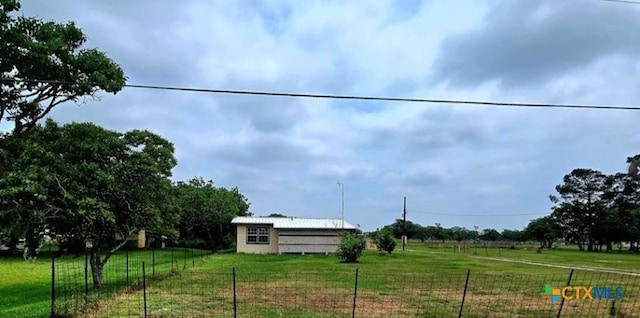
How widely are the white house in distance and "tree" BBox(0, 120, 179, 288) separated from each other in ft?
59.6

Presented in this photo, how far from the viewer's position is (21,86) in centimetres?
1348

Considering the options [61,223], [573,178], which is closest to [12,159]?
[61,223]

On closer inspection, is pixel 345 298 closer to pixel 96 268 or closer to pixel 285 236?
pixel 96 268

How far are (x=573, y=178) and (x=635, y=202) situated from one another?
21.3ft

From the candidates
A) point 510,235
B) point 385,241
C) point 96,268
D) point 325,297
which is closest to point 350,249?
point 385,241

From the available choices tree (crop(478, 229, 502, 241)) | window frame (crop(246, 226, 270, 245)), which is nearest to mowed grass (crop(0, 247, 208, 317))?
window frame (crop(246, 226, 270, 245))

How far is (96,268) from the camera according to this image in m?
13.3

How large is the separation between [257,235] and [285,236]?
202 centimetres

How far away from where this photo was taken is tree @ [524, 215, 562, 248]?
5466 centimetres

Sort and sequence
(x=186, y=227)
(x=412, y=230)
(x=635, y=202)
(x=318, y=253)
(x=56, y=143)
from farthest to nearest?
1. (x=412, y=230)
2. (x=635, y=202)
3. (x=186, y=227)
4. (x=318, y=253)
5. (x=56, y=143)

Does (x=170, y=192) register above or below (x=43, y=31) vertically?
below

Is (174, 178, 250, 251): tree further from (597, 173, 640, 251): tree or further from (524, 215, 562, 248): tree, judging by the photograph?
(597, 173, 640, 251): tree

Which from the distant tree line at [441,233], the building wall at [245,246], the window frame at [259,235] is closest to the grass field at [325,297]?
the building wall at [245,246]

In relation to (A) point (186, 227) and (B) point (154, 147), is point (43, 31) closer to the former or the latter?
(B) point (154, 147)
